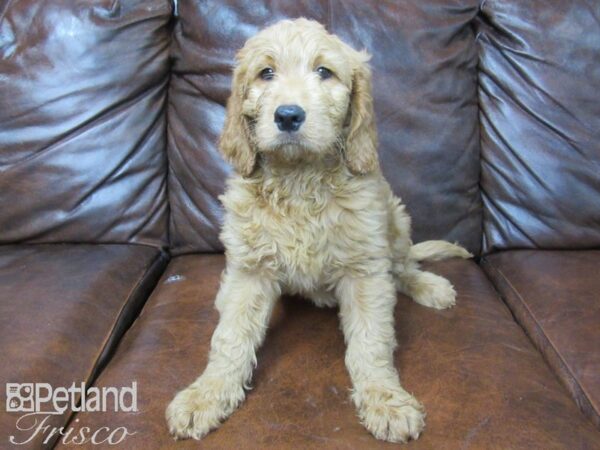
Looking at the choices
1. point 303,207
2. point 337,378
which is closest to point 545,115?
point 303,207

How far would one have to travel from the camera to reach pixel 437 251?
2.29m

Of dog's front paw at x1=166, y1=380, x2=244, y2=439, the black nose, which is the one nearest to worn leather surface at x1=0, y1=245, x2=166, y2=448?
dog's front paw at x1=166, y1=380, x2=244, y2=439

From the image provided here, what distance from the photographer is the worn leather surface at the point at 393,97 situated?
231 cm

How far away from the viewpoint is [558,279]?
2.01 m

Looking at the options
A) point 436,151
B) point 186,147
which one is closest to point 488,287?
point 436,151

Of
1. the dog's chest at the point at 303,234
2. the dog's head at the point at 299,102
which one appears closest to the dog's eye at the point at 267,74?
the dog's head at the point at 299,102

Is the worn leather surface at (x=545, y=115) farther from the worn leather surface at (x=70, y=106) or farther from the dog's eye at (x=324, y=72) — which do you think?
the worn leather surface at (x=70, y=106)

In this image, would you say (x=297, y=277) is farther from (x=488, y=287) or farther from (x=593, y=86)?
(x=593, y=86)

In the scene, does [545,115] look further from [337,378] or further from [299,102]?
[337,378]

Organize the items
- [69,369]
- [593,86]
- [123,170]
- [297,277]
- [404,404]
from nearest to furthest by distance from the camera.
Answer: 1. [404,404]
2. [69,369]
3. [297,277]
4. [593,86]
5. [123,170]

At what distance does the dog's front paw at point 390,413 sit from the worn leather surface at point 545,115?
1156 millimetres

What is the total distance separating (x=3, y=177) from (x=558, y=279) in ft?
7.64

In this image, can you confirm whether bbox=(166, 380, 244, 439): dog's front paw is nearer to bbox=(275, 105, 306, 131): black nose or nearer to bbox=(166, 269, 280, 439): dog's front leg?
bbox=(166, 269, 280, 439): dog's front leg

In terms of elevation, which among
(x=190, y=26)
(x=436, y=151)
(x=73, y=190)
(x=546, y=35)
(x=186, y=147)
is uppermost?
(x=546, y=35)
